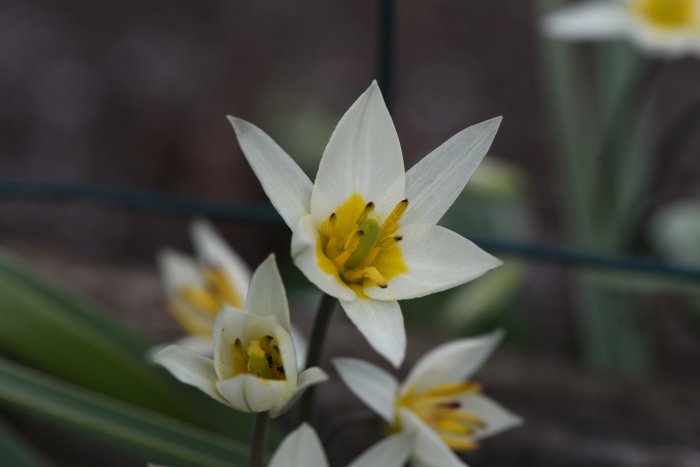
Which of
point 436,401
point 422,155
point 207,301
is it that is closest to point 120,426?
point 207,301

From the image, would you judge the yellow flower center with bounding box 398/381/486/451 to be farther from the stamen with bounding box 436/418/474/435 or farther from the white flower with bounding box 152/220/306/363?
the white flower with bounding box 152/220/306/363

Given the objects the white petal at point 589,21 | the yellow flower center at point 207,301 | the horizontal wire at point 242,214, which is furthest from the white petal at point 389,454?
the white petal at point 589,21

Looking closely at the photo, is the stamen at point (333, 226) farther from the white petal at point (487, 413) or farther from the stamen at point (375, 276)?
the white petal at point (487, 413)

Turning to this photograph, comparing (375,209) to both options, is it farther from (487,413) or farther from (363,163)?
(487,413)

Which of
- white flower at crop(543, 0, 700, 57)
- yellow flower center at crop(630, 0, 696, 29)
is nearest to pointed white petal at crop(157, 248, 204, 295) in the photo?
white flower at crop(543, 0, 700, 57)

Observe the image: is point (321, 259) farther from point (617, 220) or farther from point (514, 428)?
point (617, 220)

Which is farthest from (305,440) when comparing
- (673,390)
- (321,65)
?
(321,65)
